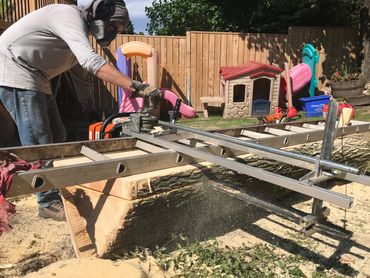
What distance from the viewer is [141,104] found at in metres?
8.28

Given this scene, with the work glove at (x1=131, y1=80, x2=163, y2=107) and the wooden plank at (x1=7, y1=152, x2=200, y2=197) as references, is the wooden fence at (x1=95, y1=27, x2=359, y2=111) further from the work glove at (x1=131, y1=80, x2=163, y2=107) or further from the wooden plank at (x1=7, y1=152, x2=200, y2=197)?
the wooden plank at (x1=7, y1=152, x2=200, y2=197)

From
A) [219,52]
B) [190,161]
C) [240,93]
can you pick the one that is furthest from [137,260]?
[219,52]

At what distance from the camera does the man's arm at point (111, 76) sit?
9.30 feet

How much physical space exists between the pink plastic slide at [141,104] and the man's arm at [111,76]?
15.5ft

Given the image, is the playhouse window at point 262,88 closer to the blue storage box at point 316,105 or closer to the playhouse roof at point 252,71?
the playhouse roof at point 252,71

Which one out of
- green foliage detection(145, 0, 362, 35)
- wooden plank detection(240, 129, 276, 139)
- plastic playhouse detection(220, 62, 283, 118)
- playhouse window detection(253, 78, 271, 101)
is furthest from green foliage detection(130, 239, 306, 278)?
green foliage detection(145, 0, 362, 35)

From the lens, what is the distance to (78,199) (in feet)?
9.97

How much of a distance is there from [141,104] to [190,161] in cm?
556

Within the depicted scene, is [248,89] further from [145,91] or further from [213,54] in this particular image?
[145,91]

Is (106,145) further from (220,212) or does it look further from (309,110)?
(309,110)

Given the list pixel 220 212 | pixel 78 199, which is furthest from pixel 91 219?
pixel 220 212

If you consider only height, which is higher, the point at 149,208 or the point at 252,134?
the point at 252,134

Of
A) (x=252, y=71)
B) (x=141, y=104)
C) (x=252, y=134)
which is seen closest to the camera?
(x=252, y=134)

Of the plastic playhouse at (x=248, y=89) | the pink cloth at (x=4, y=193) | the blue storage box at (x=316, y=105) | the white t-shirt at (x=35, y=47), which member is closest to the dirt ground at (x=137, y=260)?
the pink cloth at (x=4, y=193)
